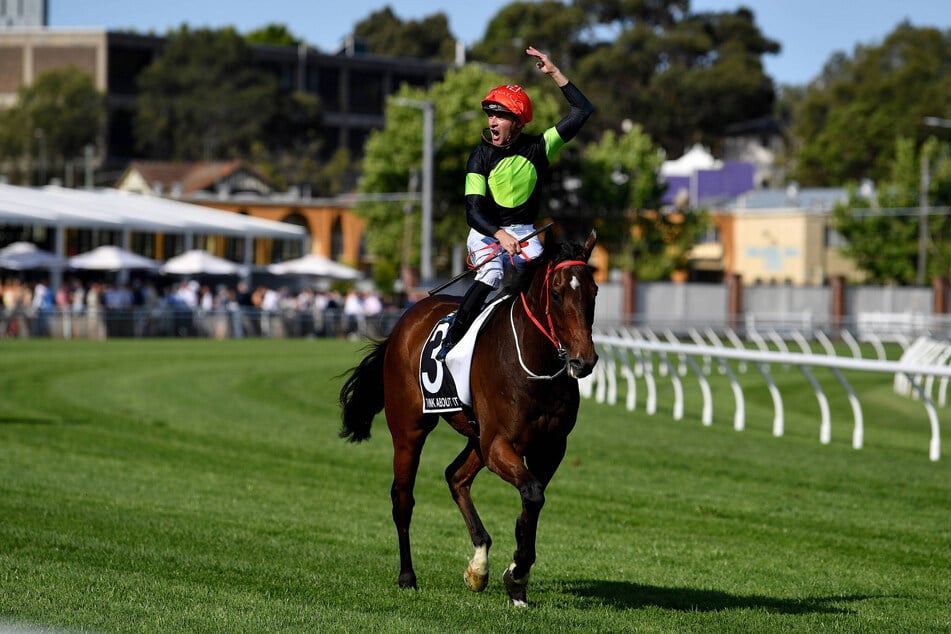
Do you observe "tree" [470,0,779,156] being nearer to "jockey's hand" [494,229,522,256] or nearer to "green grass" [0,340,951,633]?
"green grass" [0,340,951,633]

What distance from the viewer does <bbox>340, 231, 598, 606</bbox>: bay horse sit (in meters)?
7.00

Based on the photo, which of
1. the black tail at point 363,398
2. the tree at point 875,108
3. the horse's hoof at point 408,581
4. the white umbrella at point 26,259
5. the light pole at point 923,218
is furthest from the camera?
the tree at point 875,108

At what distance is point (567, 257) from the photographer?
7.21 metres

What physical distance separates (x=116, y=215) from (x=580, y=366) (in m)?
45.1

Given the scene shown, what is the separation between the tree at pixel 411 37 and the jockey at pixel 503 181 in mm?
119019

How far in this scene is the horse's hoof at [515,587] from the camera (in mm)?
7035

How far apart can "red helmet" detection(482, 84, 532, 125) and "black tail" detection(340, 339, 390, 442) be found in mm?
1761

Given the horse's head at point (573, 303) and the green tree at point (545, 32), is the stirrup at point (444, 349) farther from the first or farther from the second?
the green tree at point (545, 32)

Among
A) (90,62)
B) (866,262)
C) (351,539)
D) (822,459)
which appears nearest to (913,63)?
(866,262)

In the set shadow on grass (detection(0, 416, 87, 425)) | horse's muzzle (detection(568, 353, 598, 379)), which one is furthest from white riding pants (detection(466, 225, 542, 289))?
shadow on grass (detection(0, 416, 87, 425))

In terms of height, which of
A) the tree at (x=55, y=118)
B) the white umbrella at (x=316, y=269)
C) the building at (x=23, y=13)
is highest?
the building at (x=23, y=13)

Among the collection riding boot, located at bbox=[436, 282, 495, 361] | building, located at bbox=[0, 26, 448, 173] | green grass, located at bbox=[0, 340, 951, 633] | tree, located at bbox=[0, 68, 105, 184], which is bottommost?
green grass, located at bbox=[0, 340, 951, 633]

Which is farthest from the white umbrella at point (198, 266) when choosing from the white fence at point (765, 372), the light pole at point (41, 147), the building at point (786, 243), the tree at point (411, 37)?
the tree at point (411, 37)

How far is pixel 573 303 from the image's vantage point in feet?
23.0
